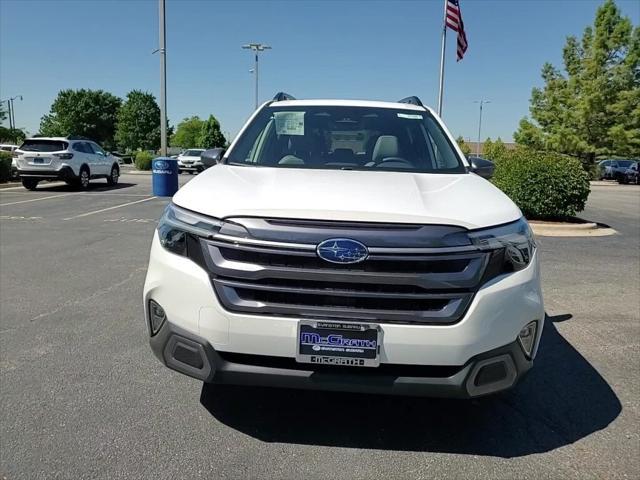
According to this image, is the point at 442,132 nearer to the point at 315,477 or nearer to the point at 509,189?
the point at 315,477

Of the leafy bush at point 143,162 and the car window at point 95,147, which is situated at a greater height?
the car window at point 95,147

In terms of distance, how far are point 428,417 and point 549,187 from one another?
9.07 meters

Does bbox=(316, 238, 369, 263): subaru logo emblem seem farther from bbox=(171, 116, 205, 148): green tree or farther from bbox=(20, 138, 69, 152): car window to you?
bbox=(171, 116, 205, 148): green tree

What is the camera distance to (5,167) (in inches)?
777

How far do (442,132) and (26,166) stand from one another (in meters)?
16.9

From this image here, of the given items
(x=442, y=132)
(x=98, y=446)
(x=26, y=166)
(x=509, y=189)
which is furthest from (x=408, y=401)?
(x=26, y=166)

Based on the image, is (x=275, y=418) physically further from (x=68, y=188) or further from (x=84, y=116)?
(x=84, y=116)

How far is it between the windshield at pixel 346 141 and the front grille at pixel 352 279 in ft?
4.27

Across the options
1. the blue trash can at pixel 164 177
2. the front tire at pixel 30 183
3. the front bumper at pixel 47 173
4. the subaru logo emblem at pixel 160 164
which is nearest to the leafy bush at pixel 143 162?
the front tire at pixel 30 183

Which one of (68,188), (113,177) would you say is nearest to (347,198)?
(68,188)

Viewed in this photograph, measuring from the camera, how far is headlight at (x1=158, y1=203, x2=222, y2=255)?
2.59m

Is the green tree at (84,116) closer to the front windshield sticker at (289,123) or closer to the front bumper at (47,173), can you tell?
the front bumper at (47,173)

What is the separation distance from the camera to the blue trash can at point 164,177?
17047 mm

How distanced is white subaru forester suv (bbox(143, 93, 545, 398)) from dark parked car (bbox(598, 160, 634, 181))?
38.9 metres
